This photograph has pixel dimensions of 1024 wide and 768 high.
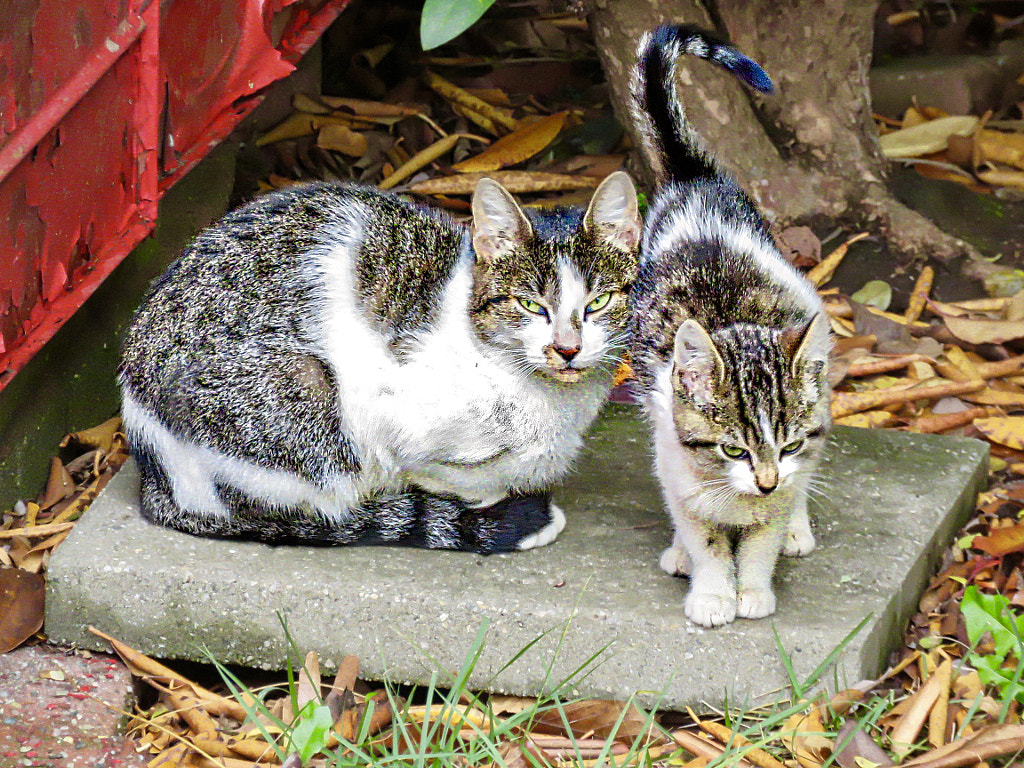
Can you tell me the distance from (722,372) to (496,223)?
29.7 inches

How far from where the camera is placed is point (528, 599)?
315 cm

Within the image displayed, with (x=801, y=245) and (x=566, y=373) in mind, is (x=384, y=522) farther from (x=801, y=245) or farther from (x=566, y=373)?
(x=801, y=245)

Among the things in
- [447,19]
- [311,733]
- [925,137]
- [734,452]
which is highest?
[447,19]

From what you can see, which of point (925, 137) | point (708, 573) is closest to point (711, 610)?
point (708, 573)

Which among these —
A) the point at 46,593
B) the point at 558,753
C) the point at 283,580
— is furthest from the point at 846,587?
the point at 46,593

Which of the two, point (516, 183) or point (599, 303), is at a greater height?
point (599, 303)

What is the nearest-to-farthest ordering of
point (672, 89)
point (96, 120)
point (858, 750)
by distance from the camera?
1. point (858, 750)
2. point (96, 120)
3. point (672, 89)

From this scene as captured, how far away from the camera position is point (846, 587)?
3.19m

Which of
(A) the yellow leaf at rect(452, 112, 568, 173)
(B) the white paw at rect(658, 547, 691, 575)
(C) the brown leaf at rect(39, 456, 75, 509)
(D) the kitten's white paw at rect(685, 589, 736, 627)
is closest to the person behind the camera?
(D) the kitten's white paw at rect(685, 589, 736, 627)

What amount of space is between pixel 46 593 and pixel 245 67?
1.88 m

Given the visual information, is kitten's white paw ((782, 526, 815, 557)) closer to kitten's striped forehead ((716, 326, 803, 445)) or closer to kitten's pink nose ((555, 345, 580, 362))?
kitten's striped forehead ((716, 326, 803, 445))

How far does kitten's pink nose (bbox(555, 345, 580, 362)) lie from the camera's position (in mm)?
3053

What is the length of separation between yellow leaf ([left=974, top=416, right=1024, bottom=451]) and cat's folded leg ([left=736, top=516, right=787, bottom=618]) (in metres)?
1.37

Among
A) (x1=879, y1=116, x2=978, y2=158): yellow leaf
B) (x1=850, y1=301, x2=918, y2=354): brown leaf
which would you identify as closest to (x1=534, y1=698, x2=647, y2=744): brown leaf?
(x1=850, y1=301, x2=918, y2=354): brown leaf
